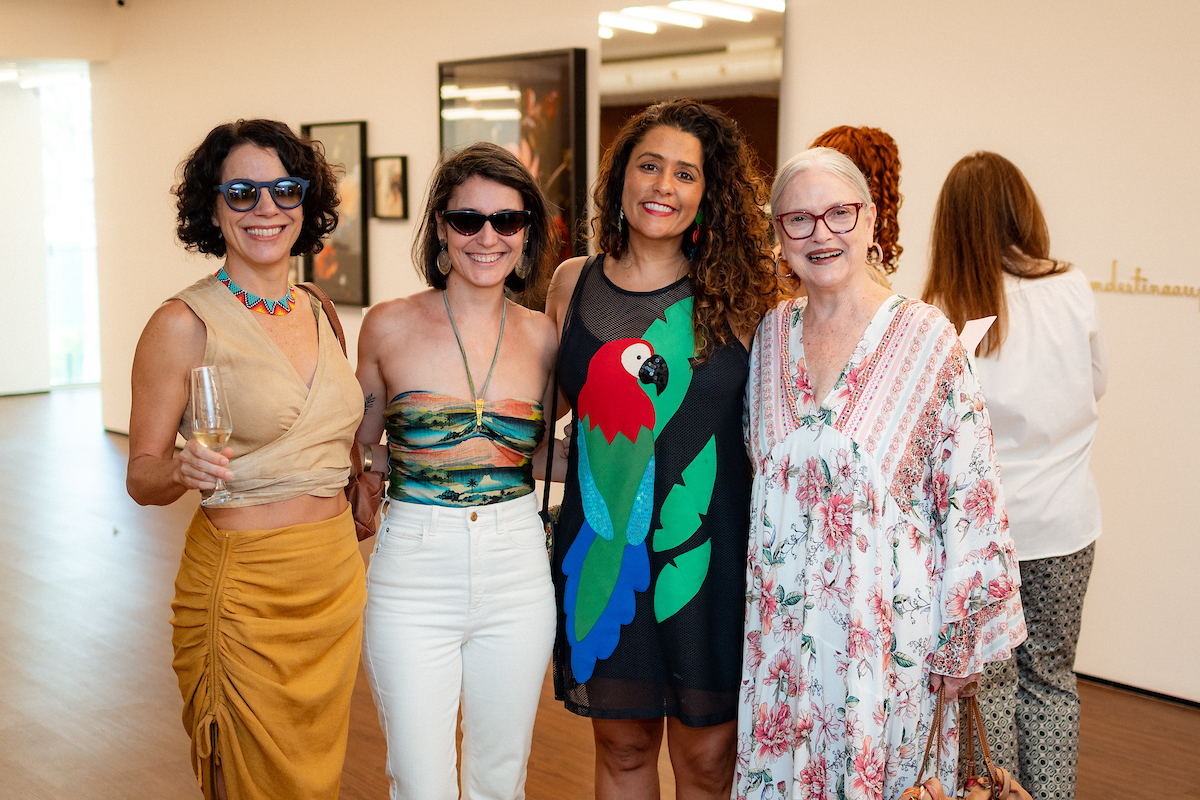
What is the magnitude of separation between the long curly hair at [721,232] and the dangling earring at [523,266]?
0.70 ft

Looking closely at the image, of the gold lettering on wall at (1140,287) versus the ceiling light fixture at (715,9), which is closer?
the gold lettering on wall at (1140,287)

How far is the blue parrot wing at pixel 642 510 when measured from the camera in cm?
234

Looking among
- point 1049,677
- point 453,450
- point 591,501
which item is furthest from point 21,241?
point 1049,677

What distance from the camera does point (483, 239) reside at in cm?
232

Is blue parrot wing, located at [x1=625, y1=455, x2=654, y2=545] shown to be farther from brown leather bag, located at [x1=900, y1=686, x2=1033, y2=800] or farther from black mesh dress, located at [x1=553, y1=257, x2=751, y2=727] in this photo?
brown leather bag, located at [x1=900, y1=686, x2=1033, y2=800]

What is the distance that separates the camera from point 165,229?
9.43 metres

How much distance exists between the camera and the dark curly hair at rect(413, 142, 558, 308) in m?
2.34

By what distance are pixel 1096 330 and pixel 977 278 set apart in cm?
39

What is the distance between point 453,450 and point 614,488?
0.38m

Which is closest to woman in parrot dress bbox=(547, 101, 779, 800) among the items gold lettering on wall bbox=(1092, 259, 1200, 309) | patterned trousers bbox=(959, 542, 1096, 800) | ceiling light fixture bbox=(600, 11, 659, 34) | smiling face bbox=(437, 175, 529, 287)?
smiling face bbox=(437, 175, 529, 287)

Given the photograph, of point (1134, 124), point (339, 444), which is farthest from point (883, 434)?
point (1134, 124)

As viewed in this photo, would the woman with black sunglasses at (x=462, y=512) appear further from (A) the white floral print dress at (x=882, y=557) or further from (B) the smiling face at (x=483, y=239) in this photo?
(A) the white floral print dress at (x=882, y=557)

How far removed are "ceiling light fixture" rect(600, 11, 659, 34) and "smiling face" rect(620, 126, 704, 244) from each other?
334cm

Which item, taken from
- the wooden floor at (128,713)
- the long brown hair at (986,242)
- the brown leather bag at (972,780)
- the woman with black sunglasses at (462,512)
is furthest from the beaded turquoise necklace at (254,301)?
the wooden floor at (128,713)
